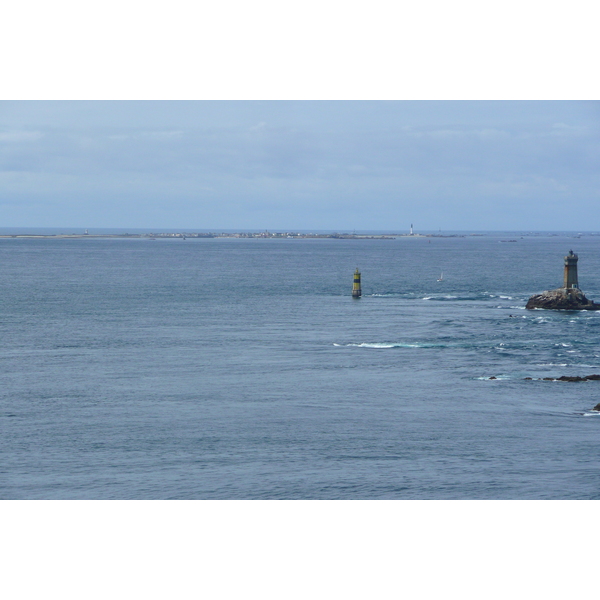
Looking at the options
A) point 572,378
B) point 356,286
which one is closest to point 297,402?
point 572,378

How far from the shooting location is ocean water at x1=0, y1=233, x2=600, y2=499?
3234cm

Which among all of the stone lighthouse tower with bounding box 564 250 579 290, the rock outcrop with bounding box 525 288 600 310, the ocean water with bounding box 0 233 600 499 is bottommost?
the ocean water with bounding box 0 233 600 499

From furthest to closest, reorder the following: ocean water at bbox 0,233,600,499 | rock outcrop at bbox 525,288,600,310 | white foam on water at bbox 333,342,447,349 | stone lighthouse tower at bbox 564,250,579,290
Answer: rock outcrop at bbox 525,288,600,310
stone lighthouse tower at bbox 564,250,579,290
white foam on water at bbox 333,342,447,349
ocean water at bbox 0,233,600,499

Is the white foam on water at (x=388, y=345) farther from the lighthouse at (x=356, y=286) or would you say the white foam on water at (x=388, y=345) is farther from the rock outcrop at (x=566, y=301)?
the lighthouse at (x=356, y=286)

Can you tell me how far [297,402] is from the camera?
44188 millimetres

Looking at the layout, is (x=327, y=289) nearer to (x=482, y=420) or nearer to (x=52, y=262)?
(x=482, y=420)

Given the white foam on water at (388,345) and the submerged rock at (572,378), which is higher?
the white foam on water at (388,345)

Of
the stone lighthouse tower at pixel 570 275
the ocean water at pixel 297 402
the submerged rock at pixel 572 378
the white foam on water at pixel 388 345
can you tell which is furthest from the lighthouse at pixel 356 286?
the submerged rock at pixel 572 378

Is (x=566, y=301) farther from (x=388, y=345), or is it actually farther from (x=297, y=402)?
(x=297, y=402)

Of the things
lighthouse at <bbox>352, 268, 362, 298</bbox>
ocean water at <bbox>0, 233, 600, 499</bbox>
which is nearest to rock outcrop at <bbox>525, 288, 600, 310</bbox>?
ocean water at <bbox>0, 233, 600, 499</bbox>

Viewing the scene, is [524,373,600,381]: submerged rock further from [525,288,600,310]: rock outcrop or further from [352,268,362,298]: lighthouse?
[352,268,362,298]: lighthouse

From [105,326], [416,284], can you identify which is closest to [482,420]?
[105,326]

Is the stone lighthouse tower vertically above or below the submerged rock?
above

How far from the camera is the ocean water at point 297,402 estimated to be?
32344 mm
